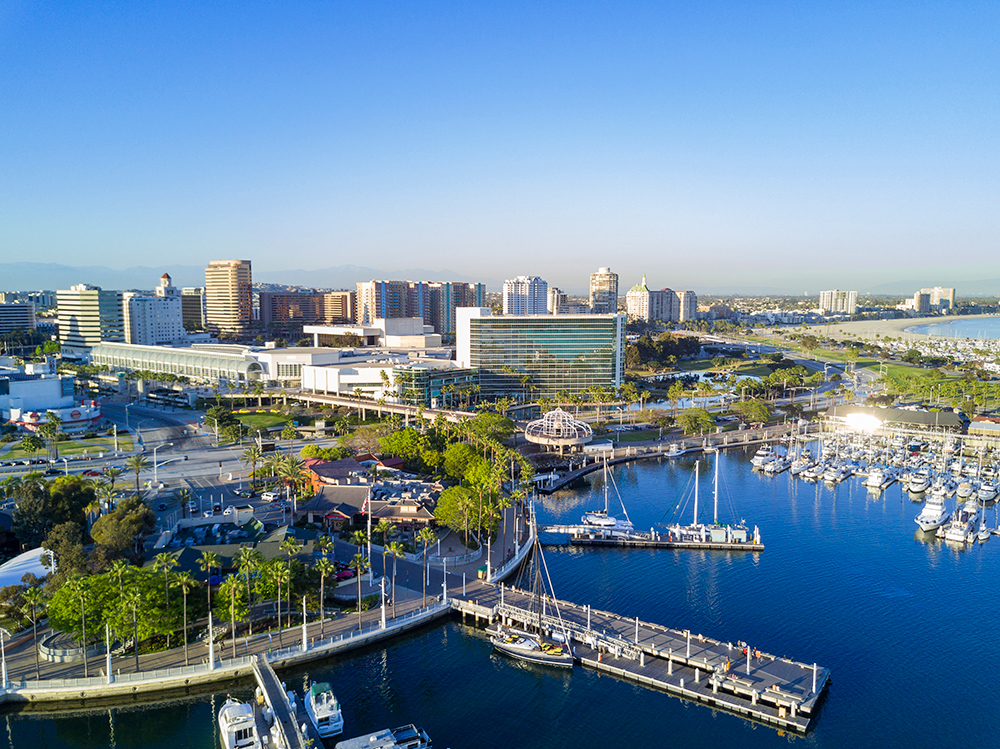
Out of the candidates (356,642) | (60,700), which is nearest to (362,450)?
(356,642)

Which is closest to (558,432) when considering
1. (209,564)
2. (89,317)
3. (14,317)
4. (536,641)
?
(536,641)

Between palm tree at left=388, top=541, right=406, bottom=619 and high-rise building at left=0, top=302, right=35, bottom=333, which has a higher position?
high-rise building at left=0, top=302, right=35, bottom=333

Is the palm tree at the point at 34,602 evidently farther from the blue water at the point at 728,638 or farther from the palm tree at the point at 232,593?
the palm tree at the point at 232,593

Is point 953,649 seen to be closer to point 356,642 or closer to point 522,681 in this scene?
point 522,681

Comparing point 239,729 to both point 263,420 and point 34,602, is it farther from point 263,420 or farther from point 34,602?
point 263,420

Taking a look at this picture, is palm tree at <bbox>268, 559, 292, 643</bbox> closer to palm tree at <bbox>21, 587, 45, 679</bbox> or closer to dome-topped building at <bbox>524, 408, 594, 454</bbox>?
palm tree at <bbox>21, 587, 45, 679</bbox>

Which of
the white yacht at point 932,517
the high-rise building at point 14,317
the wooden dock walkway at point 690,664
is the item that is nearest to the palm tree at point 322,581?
the wooden dock walkway at point 690,664

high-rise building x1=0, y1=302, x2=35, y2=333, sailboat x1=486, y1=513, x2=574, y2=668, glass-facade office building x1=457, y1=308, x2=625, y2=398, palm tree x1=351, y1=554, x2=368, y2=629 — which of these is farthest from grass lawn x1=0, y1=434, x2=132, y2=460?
high-rise building x1=0, y1=302, x2=35, y2=333
